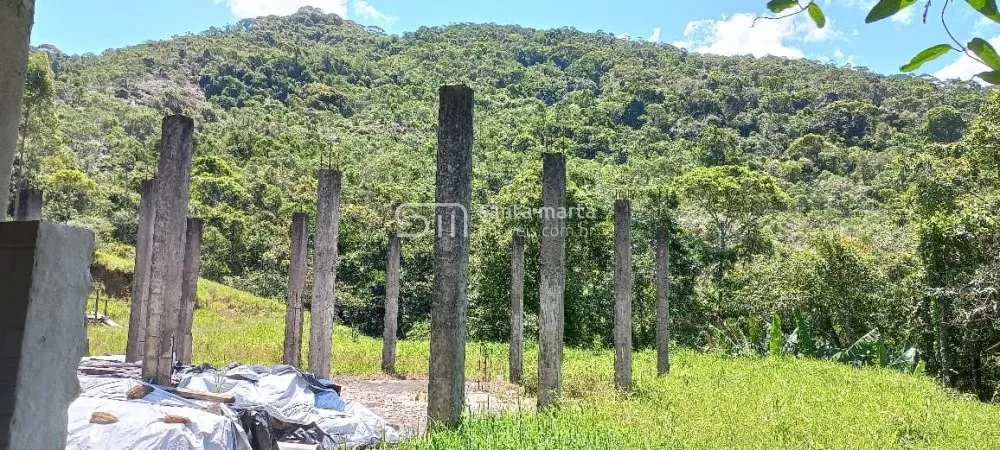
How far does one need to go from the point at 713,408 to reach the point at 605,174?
1026 inches

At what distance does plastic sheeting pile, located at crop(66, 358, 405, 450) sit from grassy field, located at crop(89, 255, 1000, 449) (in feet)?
5.52

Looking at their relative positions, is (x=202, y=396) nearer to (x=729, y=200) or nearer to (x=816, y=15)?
(x=816, y=15)

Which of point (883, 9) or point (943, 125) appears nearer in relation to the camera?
point (883, 9)

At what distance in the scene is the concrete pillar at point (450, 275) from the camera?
6.00 meters

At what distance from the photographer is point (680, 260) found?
24125 mm

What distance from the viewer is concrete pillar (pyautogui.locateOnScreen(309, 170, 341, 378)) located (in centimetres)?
938

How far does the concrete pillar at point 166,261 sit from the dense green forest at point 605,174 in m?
5.17

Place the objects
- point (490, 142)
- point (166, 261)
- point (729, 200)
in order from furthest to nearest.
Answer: point (490, 142), point (729, 200), point (166, 261)

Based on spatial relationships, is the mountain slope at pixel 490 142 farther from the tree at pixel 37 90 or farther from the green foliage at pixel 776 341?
the green foliage at pixel 776 341

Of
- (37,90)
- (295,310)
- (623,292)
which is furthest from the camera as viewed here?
(37,90)

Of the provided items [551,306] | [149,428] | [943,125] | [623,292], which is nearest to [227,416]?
[149,428]

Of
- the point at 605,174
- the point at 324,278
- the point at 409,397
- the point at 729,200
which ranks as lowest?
the point at 409,397

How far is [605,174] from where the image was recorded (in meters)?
34.1

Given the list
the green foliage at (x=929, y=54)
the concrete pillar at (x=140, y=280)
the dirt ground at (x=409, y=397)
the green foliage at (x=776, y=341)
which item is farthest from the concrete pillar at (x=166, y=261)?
the green foliage at (x=776, y=341)
